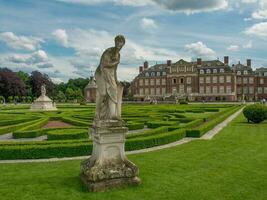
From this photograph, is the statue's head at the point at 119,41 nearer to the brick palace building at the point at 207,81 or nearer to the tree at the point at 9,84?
the tree at the point at 9,84

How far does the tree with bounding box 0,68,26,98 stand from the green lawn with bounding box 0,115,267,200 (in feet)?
223

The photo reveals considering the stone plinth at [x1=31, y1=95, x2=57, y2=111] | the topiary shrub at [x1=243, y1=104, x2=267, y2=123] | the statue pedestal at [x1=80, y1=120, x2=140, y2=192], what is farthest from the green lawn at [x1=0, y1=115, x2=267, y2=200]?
the stone plinth at [x1=31, y1=95, x2=57, y2=111]

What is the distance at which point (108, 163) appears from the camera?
7.25 meters

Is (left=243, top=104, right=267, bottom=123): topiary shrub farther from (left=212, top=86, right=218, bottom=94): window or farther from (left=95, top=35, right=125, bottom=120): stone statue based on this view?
(left=212, top=86, right=218, bottom=94): window

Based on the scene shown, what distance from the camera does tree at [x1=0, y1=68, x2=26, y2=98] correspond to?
2864 inches

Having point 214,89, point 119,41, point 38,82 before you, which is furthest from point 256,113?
point 38,82

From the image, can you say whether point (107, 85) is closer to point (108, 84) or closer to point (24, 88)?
point (108, 84)

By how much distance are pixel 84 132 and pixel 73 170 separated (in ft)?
16.9

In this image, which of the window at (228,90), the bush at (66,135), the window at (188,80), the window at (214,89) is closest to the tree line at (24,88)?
the window at (188,80)

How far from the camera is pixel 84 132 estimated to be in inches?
545

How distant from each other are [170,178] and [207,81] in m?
76.6

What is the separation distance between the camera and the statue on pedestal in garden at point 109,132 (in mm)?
7148

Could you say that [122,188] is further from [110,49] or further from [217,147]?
[217,147]

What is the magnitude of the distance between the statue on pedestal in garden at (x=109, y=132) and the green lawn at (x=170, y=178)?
31cm
